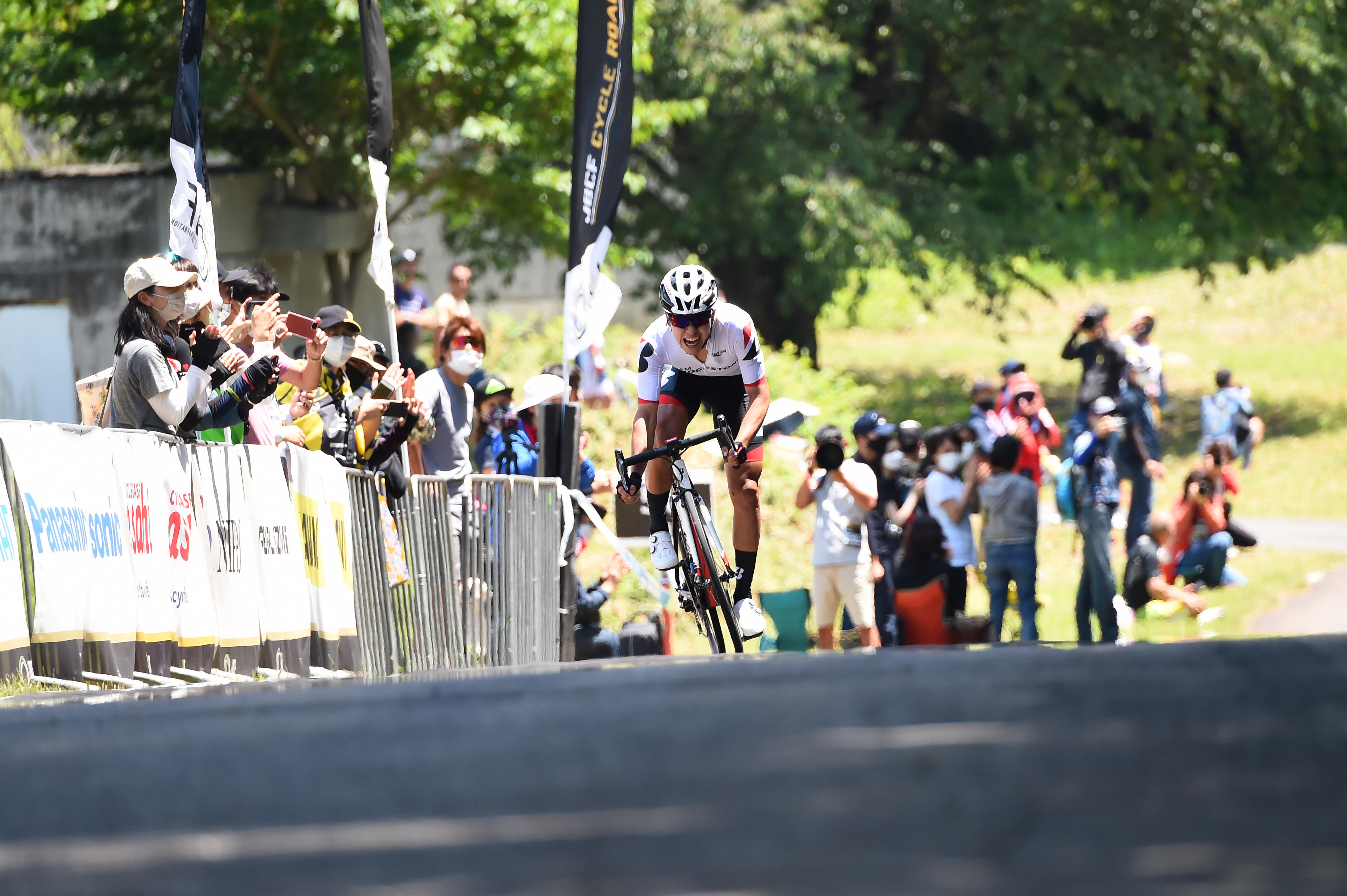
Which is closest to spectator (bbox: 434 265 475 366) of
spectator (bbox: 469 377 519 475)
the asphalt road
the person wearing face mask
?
spectator (bbox: 469 377 519 475)

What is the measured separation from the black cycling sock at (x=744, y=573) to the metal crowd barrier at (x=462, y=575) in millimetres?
1411

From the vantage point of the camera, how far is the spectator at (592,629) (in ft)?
37.2

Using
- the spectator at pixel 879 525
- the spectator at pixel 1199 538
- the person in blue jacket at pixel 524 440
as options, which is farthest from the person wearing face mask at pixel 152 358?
the spectator at pixel 1199 538

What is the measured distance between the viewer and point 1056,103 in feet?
94.1

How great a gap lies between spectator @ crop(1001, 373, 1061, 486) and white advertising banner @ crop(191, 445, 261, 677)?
27.4 feet

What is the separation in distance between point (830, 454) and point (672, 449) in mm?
3514

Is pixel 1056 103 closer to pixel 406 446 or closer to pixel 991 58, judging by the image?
pixel 991 58

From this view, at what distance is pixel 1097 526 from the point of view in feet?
40.8

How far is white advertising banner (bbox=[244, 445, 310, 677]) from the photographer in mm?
8008

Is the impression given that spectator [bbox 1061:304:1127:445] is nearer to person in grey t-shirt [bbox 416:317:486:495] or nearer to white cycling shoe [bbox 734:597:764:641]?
person in grey t-shirt [bbox 416:317:486:495]

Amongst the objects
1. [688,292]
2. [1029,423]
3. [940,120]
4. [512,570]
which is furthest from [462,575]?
[940,120]

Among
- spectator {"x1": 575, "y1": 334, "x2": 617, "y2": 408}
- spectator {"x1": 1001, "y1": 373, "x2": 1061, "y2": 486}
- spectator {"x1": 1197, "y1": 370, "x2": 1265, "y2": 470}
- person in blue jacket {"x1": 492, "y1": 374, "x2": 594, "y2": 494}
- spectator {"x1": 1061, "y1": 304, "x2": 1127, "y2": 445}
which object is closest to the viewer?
person in blue jacket {"x1": 492, "y1": 374, "x2": 594, "y2": 494}

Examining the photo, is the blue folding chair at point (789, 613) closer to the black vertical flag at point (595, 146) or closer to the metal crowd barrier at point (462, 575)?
the metal crowd barrier at point (462, 575)

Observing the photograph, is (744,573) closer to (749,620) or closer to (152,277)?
(749,620)
